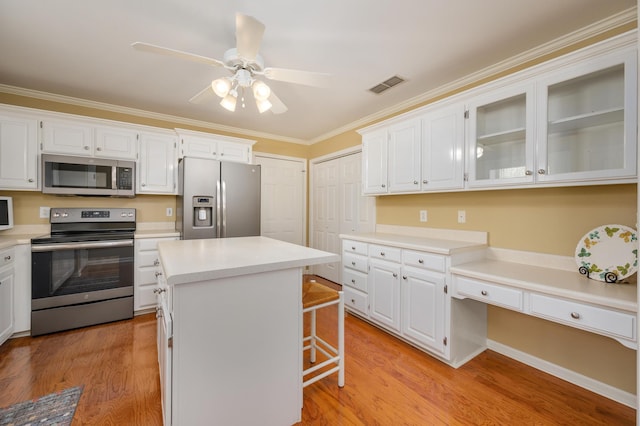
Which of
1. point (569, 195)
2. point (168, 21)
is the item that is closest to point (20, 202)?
point (168, 21)

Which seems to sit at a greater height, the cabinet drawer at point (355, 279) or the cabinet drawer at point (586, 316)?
the cabinet drawer at point (586, 316)

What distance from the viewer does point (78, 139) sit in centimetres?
291

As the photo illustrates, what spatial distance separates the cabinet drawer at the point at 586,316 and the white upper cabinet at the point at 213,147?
3455 millimetres

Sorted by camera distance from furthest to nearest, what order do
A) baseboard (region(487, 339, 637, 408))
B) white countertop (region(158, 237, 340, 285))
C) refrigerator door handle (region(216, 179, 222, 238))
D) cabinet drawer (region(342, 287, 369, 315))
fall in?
refrigerator door handle (region(216, 179, 222, 238)) → cabinet drawer (region(342, 287, 369, 315)) → baseboard (region(487, 339, 637, 408)) → white countertop (region(158, 237, 340, 285))

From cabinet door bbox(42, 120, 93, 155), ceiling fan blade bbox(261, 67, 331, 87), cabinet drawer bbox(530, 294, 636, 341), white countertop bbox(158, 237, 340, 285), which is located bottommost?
cabinet drawer bbox(530, 294, 636, 341)

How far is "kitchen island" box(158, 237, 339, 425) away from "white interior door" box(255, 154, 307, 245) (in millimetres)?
2889

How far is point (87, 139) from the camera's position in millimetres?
2947

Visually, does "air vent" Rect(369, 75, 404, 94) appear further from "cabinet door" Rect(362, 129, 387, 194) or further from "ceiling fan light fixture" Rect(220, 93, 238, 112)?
"ceiling fan light fixture" Rect(220, 93, 238, 112)

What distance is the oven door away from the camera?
2.54m

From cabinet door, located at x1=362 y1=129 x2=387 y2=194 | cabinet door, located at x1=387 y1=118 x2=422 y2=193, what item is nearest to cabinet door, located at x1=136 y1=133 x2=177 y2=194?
cabinet door, located at x1=362 y1=129 x2=387 y2=194

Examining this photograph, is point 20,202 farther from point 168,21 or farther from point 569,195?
point 569,195

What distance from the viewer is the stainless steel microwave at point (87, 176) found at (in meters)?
2.78

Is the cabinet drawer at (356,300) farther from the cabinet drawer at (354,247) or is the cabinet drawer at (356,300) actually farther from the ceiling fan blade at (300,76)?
the ceiling fan blade at (300,76)

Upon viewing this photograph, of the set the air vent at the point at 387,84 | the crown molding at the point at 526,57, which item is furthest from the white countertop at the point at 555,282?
the air vent at the point at 387,84
